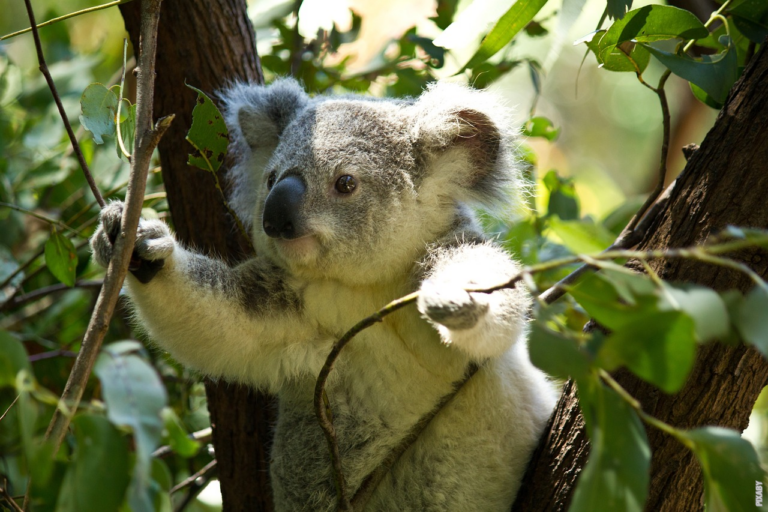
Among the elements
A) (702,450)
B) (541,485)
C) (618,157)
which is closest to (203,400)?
(541,485)

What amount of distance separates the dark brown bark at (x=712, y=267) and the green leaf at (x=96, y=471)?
48.9 inches

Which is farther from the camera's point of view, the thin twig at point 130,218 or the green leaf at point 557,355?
the thin twig at point 130,218

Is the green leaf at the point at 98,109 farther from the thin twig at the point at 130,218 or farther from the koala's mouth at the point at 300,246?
the koala's mouth at the point at 300,246

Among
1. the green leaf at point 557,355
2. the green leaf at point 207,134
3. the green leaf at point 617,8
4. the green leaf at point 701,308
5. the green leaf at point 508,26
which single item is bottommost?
the green leaf at point 207,134

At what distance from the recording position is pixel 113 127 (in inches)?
70.1

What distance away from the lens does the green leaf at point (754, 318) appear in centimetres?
95

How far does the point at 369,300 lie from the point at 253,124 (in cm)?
81

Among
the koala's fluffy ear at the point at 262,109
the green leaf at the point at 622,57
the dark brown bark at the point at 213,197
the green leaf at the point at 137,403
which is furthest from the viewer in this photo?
the dark brown bark at the point at 213,197

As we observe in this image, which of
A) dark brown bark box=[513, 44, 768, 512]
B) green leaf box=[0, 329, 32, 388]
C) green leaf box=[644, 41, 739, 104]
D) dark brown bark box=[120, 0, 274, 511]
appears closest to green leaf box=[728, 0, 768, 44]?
green leaf box=[644, 41, 739, 104]

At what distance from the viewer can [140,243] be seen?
1.85 meters

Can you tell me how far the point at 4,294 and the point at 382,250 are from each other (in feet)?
6.46

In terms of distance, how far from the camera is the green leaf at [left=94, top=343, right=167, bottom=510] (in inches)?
34.0

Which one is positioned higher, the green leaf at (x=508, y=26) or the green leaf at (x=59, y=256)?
the green leaf at (x=508, y=26)

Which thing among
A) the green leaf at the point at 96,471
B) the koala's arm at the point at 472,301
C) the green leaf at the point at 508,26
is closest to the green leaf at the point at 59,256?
the koala's arm at the point at 472,301
